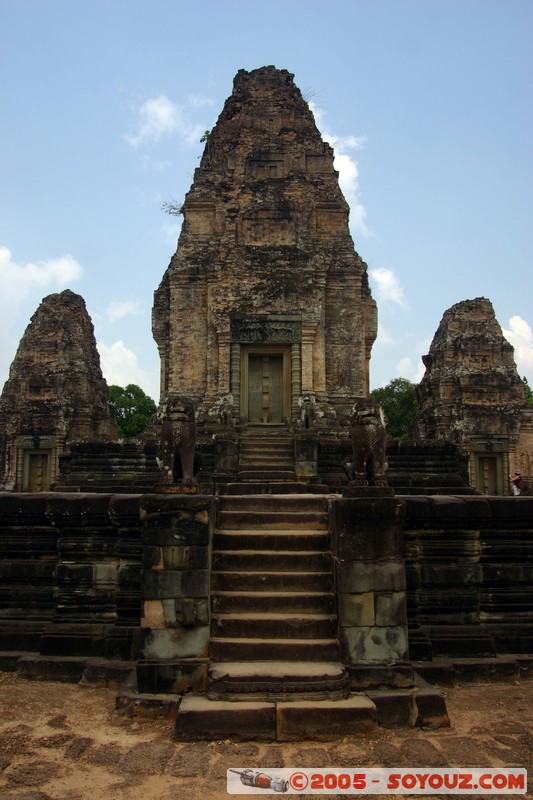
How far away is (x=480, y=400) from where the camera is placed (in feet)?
72.6

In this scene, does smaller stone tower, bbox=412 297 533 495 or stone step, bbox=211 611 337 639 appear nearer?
stone step, bbox=211 611 337 639

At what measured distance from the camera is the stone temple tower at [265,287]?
1515 centimetres

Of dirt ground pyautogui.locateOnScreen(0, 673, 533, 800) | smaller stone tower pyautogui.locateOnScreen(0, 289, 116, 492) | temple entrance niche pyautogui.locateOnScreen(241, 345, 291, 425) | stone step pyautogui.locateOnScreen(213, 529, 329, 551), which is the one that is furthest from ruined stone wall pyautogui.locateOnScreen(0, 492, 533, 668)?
smaller stone tower pyautogui.locateOnScreen(0, 289, 116, 492)

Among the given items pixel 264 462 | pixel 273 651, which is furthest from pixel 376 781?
pixel 264 462

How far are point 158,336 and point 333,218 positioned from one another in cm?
592

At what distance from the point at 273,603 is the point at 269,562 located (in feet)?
1.51

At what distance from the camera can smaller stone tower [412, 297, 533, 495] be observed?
70.9ft

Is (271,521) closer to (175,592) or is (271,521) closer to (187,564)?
(187,564)

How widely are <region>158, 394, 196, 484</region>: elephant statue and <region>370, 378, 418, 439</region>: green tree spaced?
34.9 metres

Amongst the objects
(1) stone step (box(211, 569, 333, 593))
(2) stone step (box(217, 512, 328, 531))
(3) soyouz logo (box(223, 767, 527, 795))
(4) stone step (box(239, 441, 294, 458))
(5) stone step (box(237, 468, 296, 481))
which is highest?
(4) stone step (box(239, 441, 294, 458))

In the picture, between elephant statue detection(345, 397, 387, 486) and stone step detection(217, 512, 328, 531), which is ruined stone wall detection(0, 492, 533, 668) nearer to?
elephant statue detection(345, 397, 387, 486)

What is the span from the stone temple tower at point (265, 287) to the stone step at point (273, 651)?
9.35 metres

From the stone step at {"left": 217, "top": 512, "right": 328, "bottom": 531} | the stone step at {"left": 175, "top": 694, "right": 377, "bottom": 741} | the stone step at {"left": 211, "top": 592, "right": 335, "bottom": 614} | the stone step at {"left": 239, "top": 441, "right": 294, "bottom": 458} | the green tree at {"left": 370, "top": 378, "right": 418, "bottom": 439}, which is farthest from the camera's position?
the green tree at {"left": 370, "top": 378, "right": 418, "bottom": 439}

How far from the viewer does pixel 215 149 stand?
17328 mm
